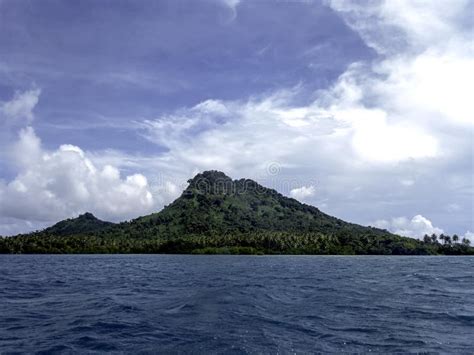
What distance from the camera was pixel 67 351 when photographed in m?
23.2

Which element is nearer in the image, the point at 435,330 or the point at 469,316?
the point at 435,330

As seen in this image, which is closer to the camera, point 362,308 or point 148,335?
point 148,335

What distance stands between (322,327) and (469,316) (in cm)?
1286

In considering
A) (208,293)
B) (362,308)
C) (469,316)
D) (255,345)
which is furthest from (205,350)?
(208,293)

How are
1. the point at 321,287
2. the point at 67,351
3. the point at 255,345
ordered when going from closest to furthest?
the point at 67,351 → the point at 255,345 → the point at 321,287

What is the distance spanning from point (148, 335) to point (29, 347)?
21.4 ft

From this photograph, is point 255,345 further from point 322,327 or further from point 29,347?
point 29,347

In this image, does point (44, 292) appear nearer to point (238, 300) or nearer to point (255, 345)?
point (238, 300)

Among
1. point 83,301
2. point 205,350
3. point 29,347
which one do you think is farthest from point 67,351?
point 83,301

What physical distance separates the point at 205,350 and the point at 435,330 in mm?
15390

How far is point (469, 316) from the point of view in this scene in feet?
112

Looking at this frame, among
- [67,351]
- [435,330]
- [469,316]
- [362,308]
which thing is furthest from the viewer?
[362,308]

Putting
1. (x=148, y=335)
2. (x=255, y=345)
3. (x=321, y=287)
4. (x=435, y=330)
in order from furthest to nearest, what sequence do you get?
1. (x=321, y=287)
2. (x=435, y=330)
3. (x=148, y=335)
4. (x=255, y=345)

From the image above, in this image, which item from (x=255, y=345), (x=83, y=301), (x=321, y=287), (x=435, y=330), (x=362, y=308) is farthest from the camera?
(x=321, y=287)
